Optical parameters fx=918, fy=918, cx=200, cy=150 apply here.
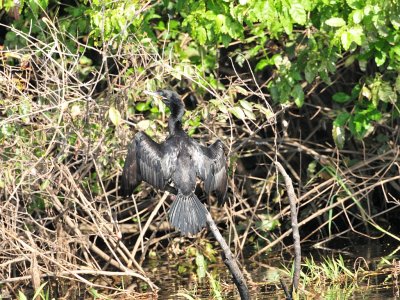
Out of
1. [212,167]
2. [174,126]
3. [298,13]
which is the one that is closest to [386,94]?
[298,13]

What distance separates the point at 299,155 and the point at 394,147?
131cm

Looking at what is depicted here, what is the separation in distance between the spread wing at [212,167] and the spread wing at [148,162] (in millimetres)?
237

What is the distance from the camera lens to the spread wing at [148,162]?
6.54 metres

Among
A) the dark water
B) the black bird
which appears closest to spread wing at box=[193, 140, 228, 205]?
the black bird

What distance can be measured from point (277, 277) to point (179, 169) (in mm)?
1470

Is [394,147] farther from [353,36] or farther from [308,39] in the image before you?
[353,36]

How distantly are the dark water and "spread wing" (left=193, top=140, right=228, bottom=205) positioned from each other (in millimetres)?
816

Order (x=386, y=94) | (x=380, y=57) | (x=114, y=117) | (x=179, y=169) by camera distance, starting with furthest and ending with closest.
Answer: (x=386, y=94) → (x=380, y=57) → (x=179, y=169) → (x=114, y=117)

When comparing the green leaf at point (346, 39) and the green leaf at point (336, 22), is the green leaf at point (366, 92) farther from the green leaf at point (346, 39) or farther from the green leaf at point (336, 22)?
the green leaf at point (346, 39)

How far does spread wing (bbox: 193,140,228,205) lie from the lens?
6.60 m

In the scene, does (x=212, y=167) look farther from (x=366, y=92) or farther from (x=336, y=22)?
(x=366, y=92)

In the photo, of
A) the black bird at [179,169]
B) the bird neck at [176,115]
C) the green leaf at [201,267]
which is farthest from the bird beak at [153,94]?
the green leaf at [201,267]

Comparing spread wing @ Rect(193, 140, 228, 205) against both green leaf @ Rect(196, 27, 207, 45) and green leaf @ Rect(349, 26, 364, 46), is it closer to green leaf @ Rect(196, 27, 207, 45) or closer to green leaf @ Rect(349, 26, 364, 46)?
green leaf @ Rect(196, 27, 207, 45)

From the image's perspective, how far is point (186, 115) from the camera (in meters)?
7.54
